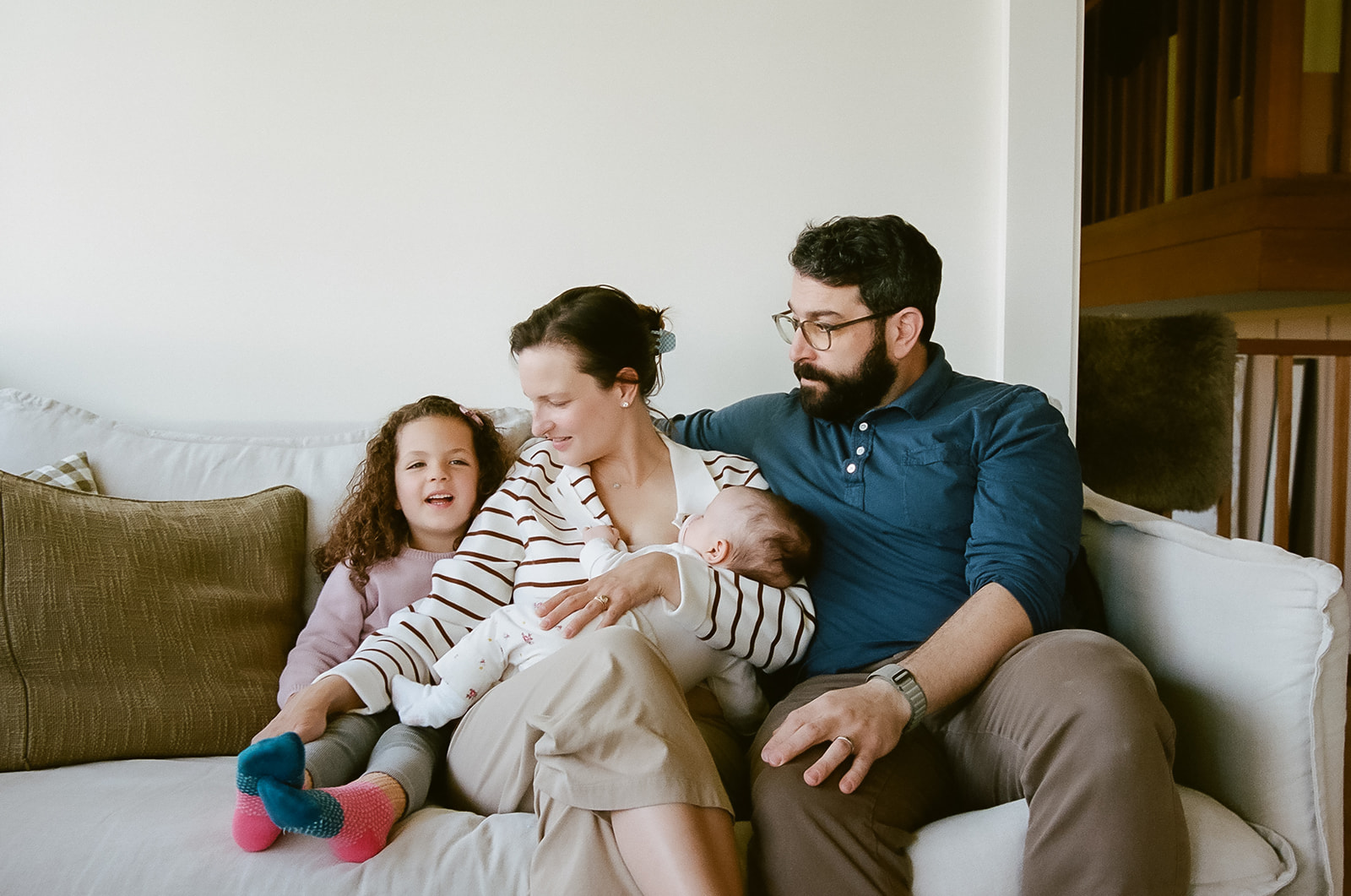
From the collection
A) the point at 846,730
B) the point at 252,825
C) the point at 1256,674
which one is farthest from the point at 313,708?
the point at 1256,674

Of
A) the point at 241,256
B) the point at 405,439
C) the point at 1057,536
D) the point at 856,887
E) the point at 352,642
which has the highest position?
the point at 241,256

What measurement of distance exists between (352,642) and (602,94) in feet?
4.30

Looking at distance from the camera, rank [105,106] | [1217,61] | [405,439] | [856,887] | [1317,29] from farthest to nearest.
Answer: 1. [1217,61]
2. [1317,29]
3. [105,106]
4. [405,439]
5. [856,887]

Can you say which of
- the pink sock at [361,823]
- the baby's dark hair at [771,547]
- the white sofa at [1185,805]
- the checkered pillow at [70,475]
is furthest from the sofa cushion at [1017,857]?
the checkered pillow at [70,475]

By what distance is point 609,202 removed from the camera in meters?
2.03

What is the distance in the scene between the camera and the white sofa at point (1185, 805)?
1.09 meters

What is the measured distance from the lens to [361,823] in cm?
110

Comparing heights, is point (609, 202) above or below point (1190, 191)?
below

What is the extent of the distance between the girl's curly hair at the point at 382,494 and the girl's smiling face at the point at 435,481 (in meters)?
0.02

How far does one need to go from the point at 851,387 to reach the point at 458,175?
106 centimetres

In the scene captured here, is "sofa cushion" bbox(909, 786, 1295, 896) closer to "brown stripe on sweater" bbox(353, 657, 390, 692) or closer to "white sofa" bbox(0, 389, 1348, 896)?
"white sofa" bbox(0, 389, 1348, 896)

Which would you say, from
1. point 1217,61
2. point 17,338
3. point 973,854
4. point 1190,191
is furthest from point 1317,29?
point 17,338

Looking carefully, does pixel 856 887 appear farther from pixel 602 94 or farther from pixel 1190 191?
pixel 1190 191

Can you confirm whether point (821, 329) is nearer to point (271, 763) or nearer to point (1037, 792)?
point (1037, 792)
